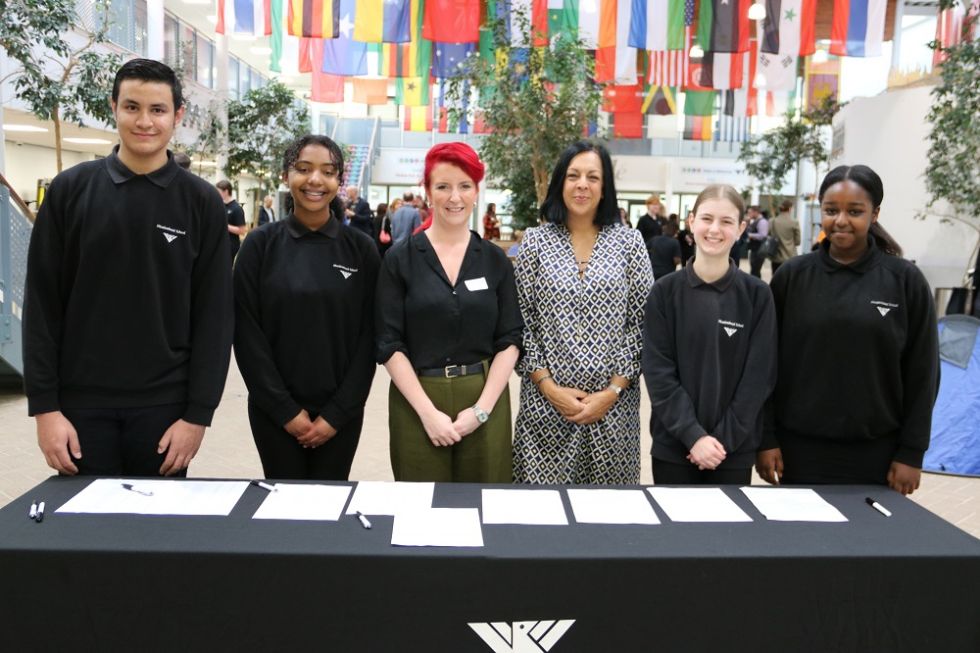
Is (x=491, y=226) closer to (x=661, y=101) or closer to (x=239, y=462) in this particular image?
(x=661, y=101)

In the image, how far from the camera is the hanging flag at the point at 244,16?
14.8 m

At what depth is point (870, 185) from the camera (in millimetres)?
2482

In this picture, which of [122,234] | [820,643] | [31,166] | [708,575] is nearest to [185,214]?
[122,234]

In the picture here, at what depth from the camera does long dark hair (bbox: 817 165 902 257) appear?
2.48 metres

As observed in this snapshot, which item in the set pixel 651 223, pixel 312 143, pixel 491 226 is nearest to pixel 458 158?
pixel 312 143

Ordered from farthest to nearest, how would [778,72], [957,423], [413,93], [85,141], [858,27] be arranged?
[413,93], [85,141], [778,72], [858,27], [957,423]

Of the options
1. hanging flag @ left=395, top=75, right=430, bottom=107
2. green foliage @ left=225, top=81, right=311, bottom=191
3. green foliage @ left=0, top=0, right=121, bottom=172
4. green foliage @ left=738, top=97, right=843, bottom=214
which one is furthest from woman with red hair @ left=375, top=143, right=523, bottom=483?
green foliage @ left=738, top=97, right=843, bottom=214

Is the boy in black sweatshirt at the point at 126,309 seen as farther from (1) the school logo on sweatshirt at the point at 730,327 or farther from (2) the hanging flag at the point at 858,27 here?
(2) the hanging flag at the point at 858,27

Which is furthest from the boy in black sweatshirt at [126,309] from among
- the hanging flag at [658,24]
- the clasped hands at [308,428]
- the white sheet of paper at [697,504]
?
the hanging flag at [658,24]

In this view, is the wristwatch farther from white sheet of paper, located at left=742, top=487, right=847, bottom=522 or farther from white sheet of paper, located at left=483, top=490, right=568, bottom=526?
white sheet of paper, located at left=742, top=487, right=847, bottom=522

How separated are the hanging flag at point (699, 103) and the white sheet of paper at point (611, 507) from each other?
18.6 metres

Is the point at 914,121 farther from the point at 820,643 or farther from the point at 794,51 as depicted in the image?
the point at 820,643

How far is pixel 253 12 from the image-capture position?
48.6ft

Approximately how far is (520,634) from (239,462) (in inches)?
146
